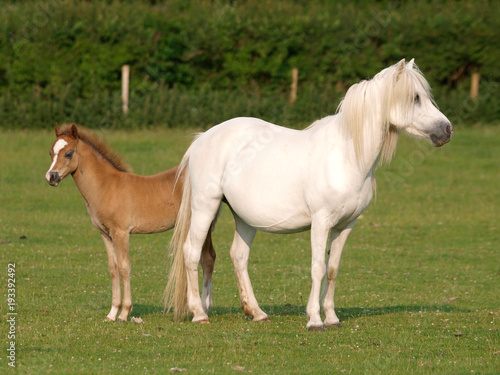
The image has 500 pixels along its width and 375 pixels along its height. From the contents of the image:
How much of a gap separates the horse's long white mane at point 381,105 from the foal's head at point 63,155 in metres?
2.87

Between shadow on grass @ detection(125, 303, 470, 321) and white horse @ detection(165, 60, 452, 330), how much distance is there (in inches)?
26.6

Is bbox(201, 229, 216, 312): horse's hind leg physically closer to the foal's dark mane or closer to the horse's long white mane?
the foal's dark mane

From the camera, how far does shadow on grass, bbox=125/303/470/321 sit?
9609 mm

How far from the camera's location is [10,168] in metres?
22.1

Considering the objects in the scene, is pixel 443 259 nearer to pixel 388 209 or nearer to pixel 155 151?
pixel 388 209

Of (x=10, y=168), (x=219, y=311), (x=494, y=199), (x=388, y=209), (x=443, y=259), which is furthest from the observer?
(x=10, y=168)

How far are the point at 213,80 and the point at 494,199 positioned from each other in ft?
37.9

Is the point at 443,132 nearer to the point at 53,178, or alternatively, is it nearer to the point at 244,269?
the point at 244,269

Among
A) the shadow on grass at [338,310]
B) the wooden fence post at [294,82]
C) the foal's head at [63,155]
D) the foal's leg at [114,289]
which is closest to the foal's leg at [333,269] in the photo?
the shadow on grass at [338,310]

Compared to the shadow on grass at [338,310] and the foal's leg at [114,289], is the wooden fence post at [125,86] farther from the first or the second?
the foal's leg at [114,289]

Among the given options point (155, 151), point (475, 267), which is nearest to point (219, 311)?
point (475, 267)

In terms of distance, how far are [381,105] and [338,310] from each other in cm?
304

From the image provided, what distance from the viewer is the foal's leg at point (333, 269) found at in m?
8.55

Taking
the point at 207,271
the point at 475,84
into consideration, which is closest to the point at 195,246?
the point at 207,271
